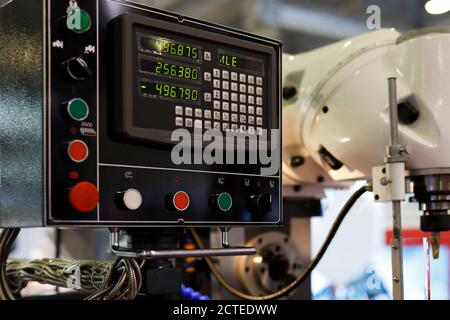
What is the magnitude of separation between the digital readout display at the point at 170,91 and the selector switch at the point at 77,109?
8 centimetres

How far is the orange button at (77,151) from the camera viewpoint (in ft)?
2.14

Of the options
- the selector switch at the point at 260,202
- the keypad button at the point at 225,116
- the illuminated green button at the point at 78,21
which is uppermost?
the illuminated green button at the point at 78,21

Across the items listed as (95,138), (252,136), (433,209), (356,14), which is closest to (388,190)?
(433,209)

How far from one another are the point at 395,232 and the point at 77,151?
496 mm

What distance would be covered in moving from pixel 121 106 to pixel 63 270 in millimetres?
287

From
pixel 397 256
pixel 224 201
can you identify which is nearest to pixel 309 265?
pixel 397 256

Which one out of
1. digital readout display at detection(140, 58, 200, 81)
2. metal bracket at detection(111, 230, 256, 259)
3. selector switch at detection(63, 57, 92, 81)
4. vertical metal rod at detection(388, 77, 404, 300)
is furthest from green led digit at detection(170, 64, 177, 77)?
vertical metal rod at detection(388, 77, 404, 300)

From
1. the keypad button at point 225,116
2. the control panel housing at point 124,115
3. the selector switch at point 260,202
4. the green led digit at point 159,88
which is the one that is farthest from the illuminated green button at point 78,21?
the selector switch at point 260,202

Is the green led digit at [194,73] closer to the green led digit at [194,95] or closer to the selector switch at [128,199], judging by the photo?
the green led digit at [194,95]

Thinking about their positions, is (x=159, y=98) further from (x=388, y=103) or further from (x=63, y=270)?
(x=388, y=103)

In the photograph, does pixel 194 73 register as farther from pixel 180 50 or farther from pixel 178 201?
pixel 178 201

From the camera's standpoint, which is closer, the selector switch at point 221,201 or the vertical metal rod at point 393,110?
the selector switch at point 221,201

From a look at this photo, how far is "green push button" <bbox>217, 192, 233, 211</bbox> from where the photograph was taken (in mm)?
773

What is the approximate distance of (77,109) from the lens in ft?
2.17
